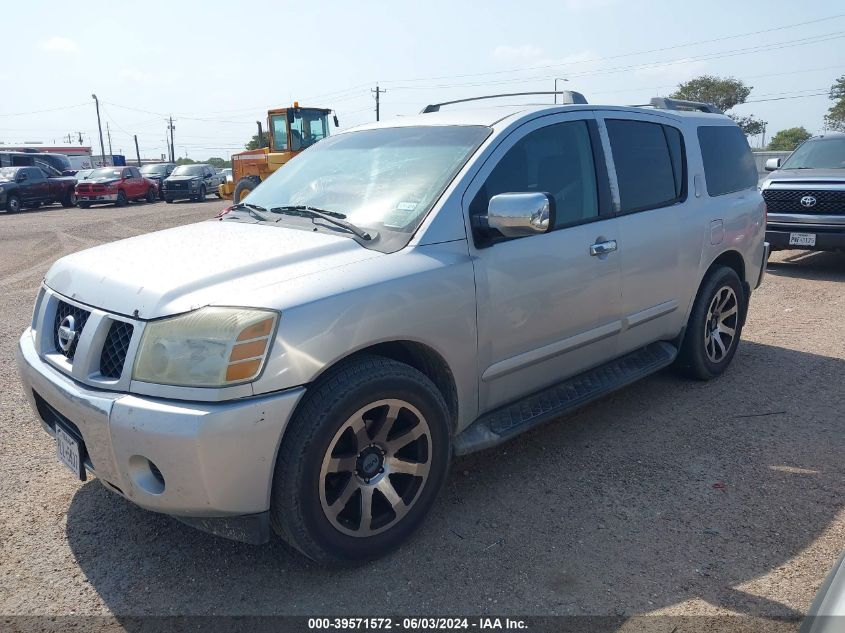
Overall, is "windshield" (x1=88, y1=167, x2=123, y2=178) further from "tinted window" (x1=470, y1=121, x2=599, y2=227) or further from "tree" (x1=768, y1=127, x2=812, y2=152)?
"tree" (x1=768, y1=127, x2=812, y2=152)

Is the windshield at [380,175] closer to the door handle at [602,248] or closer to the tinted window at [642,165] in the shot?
the door handle at [602,248]

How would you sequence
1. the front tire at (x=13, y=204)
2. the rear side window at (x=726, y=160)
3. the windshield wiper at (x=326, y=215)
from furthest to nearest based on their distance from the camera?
the front tire at (x=13, y=204) < the rear side window at (x=726, y=160) < the windshield wiper at (x=326, y=215)

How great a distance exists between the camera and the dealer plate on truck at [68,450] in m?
2.67

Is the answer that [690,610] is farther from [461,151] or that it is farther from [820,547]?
[461,151]

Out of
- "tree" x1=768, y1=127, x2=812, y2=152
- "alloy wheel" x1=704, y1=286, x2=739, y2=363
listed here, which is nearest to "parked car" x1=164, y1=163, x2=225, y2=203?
"alloy wheel" x1=704, y1=286, x2=739, y2=363

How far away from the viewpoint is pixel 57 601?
2623mm

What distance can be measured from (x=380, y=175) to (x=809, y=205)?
24.8 feet

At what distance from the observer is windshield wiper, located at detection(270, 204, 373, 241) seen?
3041 mm

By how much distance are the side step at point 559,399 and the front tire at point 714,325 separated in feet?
0.77

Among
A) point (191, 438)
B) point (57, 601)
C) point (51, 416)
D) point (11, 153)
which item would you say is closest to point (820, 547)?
point (191, 438)

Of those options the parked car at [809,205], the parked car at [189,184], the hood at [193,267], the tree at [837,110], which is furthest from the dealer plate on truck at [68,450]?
the tree at [837,110]

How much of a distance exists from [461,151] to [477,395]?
3.90ft

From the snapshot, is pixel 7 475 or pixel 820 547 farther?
pixel 7 475

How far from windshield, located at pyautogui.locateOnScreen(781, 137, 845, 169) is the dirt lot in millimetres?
6552
